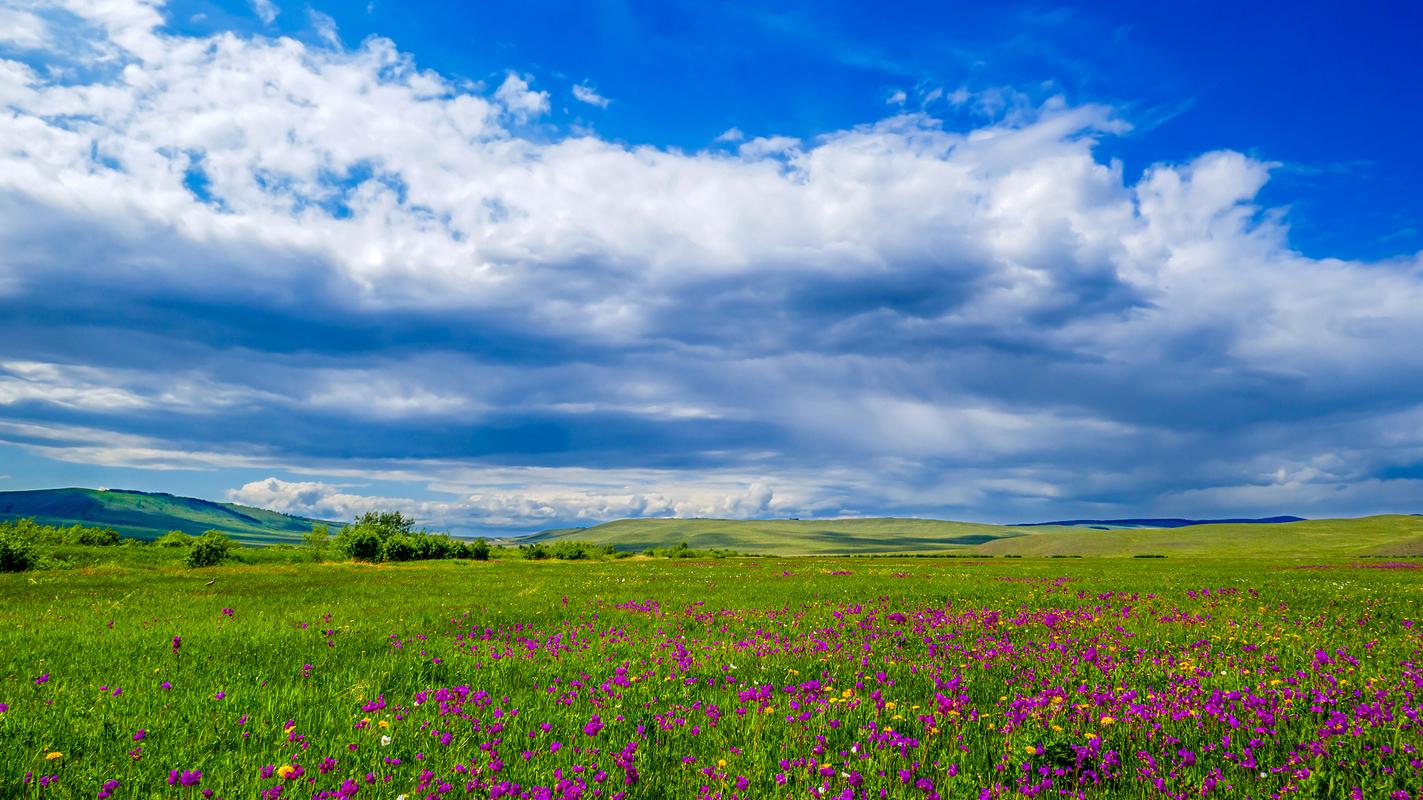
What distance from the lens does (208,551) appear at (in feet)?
181

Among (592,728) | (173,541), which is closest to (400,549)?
(173,541)

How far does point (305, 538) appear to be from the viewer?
89.1m

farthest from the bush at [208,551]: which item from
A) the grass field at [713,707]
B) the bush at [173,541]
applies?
the grass field at [713,707]

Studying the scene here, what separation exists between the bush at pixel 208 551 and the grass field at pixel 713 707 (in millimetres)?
47660

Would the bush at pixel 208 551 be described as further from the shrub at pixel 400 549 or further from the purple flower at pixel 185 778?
the purple flower at pixel 185 778

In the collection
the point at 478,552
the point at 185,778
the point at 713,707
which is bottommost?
the point at 478,552

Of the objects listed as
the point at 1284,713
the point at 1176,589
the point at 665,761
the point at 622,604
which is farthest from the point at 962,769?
the point at 1176,589

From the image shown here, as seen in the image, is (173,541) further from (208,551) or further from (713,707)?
(713,707)

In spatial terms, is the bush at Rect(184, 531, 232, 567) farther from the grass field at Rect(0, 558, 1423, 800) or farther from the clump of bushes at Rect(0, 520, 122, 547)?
the grass field at Rect(0, 558, 1423, 800)

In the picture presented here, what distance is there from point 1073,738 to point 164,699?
1031 cm

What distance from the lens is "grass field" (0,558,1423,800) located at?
18.4 feet

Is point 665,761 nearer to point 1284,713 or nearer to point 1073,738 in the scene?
point 1073,738

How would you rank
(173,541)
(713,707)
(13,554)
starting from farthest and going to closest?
(173,541), (13,554), (713,707)

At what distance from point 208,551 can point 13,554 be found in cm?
1597
